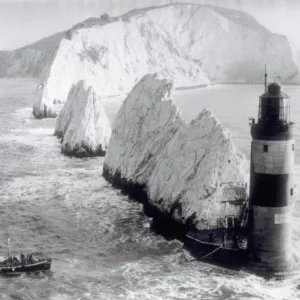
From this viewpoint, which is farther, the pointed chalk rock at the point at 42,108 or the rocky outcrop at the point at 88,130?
the pointed chalk rock at the point at 42,108

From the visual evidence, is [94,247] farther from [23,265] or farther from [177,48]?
[177,48]

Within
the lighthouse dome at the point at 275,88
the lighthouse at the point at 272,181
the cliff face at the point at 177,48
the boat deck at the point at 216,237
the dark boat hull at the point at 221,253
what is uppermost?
the cliff face at the point at 177,48

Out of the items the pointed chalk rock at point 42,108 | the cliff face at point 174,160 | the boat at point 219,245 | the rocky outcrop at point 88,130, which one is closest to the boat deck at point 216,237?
the boat at point 219,245

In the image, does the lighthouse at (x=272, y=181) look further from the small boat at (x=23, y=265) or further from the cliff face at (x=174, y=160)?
the small boat at (x=23, y=265)

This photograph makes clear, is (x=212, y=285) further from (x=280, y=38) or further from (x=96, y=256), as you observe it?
(x=280, y=38)

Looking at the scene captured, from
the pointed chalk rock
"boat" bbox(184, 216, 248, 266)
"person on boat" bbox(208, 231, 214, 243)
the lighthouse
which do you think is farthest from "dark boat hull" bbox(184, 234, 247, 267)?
the pointed chalk rock

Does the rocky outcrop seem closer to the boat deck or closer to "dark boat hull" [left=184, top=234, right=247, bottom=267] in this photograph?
the boat deck
